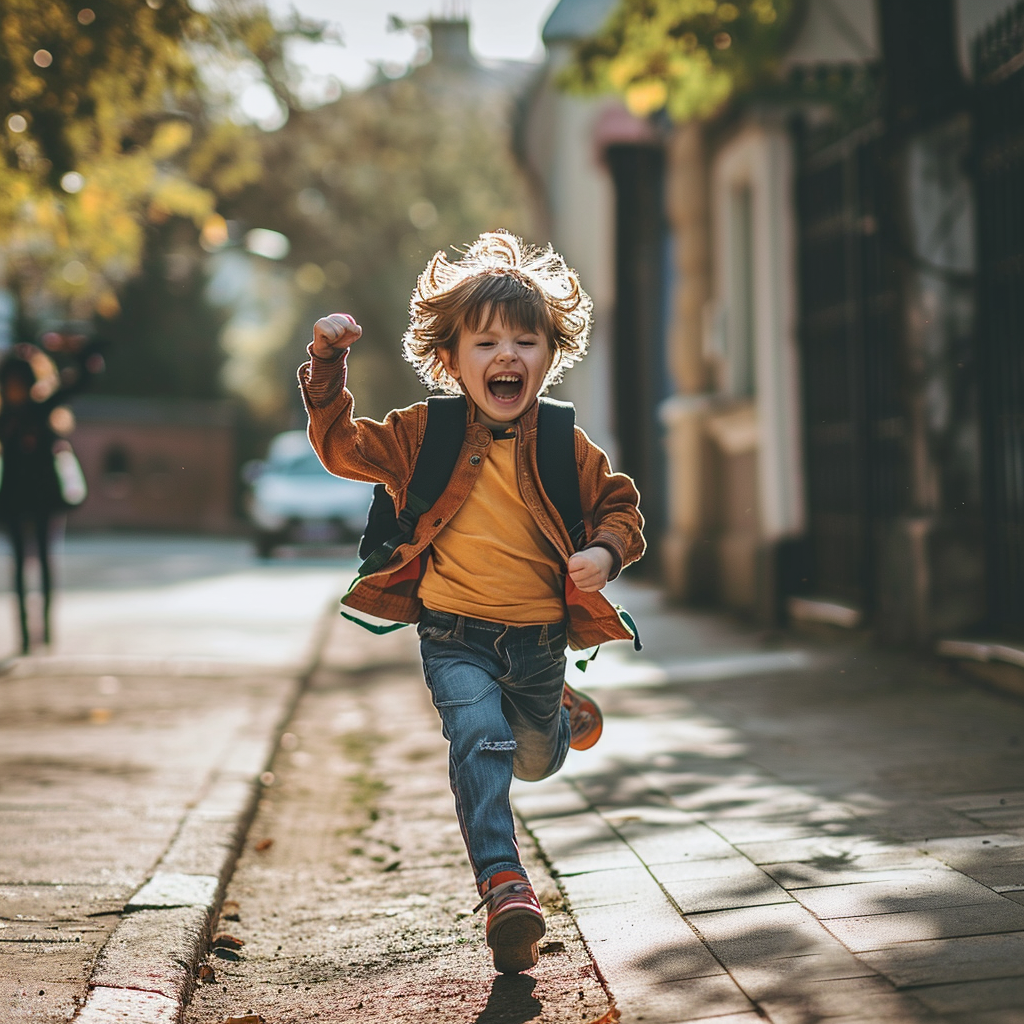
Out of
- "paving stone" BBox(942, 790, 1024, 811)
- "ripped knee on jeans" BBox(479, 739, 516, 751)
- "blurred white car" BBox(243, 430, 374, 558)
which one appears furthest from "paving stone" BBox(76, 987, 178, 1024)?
"blurred white car" BBox(243, 430, 374, 558)

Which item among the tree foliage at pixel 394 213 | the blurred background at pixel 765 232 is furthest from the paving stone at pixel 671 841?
the tree foliage at pixel 394 213

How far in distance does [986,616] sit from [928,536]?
510 millimetres

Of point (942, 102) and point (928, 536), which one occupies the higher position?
point (942, 102)

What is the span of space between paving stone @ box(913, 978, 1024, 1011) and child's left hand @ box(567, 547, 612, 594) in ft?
3.49

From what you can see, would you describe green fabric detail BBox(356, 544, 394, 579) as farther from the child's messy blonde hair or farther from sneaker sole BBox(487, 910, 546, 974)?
sneaker sole BBox(487, 910, 546, 974)

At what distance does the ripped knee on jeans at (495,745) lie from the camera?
3.20 meters

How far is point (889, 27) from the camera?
25.6ft

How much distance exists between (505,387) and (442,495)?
0.29 metres

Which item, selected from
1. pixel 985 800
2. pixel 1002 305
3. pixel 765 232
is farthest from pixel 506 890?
pixel 765 232

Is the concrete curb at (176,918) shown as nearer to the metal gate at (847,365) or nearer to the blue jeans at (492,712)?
the blue jeans at (492,712)

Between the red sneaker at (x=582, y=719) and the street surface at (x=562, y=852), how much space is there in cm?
39

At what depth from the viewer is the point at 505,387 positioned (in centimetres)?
328

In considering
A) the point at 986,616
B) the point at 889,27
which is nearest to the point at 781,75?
the point at 889,27

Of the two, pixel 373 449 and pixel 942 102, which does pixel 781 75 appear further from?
pixel 373 449
